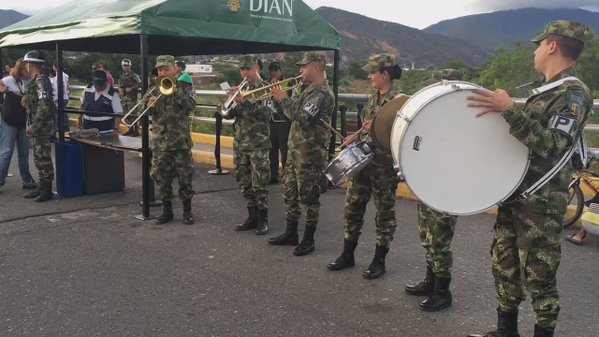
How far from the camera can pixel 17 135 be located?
25.5ft

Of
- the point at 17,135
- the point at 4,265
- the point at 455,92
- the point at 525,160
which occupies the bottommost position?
the point at 4,265

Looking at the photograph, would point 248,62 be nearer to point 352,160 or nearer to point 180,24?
point 180,24

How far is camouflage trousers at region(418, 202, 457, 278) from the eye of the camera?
392cm

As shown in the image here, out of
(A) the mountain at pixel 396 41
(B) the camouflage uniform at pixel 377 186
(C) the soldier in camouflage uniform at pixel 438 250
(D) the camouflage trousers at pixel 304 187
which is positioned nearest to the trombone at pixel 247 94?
(D) the camouflage trousers at pixel 304 187

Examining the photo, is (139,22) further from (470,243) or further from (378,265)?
(470,243)

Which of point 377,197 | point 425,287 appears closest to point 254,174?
point 377,197

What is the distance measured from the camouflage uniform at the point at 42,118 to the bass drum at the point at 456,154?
5.53 meters

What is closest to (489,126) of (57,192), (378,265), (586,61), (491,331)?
(491,331)

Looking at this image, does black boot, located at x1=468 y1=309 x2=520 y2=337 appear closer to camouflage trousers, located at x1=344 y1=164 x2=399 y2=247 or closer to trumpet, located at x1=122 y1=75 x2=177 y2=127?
camouflage trousers, located at x1=344 y1=164 x2=399 y2=247

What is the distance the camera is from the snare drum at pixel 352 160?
13.4 ft

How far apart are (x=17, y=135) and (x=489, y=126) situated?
6998 millimetres

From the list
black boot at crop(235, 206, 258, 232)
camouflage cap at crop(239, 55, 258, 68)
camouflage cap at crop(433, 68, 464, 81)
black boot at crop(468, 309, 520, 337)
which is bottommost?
black boot at crop(235, 206, 258, 232)

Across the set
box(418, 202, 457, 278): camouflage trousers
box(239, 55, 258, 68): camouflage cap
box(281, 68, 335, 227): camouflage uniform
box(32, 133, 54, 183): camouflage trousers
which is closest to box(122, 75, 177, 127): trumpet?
box(239, 55, 258, 68): camouflage cap

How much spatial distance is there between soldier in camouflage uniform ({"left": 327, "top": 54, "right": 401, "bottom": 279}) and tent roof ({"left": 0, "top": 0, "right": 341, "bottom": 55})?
7.96ft
